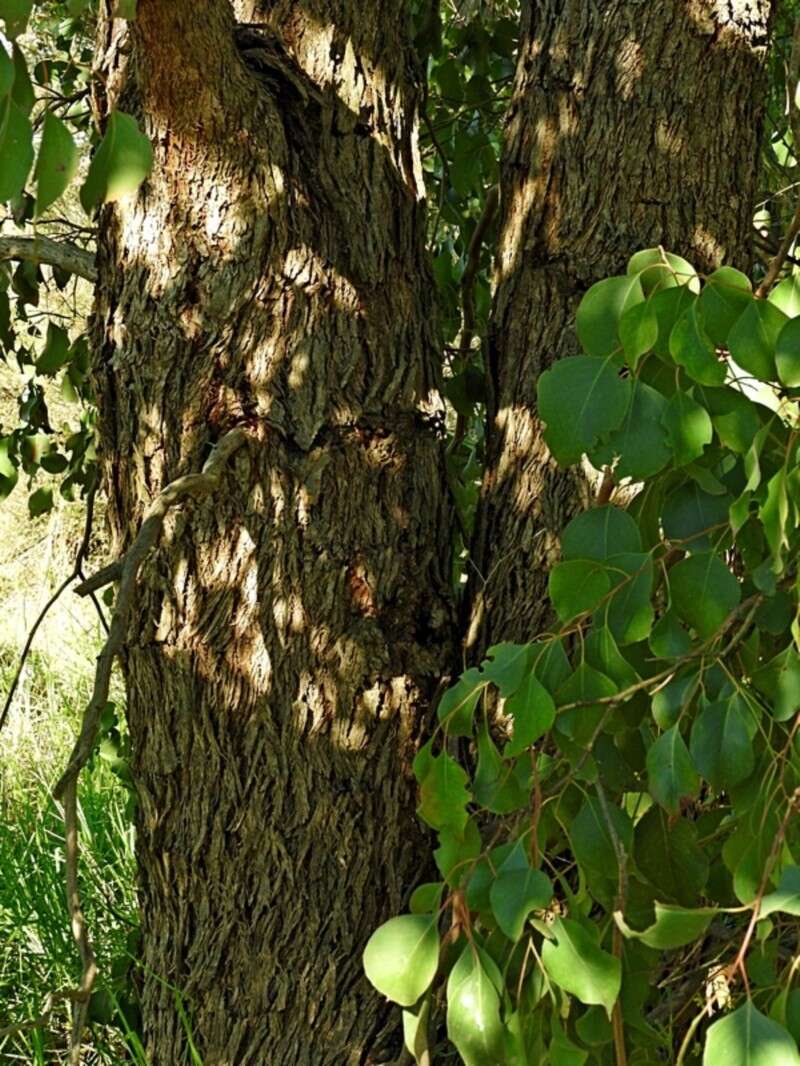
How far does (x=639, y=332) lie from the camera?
0.96 m

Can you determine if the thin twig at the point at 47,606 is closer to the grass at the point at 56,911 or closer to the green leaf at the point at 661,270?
the grass at the point at 56,911

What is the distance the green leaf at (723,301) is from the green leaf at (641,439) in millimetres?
63

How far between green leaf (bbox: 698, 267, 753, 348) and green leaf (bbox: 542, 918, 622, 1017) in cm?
44

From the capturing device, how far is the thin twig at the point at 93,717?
1.24 m

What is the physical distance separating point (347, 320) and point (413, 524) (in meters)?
0.24

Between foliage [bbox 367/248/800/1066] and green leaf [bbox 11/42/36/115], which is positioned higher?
green leaf [bbox 11/42/36/115]

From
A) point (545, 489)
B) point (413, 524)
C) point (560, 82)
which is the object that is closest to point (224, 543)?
point (413, 524)

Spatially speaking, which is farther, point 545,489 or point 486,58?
point 486,58

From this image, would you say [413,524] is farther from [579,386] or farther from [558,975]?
[558,975]

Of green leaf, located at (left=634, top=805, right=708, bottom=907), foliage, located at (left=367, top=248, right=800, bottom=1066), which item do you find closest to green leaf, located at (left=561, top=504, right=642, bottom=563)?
foliage, located at (left=367, top=248, right=800, bottom=1066)

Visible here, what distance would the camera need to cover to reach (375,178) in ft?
5.12

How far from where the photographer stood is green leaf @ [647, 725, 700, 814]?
951mm

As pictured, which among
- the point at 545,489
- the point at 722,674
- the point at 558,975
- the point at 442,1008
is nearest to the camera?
the point at 558,975

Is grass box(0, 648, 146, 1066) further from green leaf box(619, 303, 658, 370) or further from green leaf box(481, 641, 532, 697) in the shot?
green leaf box(619, 303, 658, 370)
